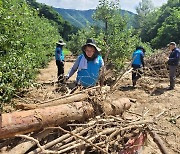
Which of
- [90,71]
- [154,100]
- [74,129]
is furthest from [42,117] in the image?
[154,100]

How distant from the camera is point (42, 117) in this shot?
2.79 meters

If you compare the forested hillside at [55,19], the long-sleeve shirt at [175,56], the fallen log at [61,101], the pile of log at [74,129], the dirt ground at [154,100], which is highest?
the forested hillside at [55,19]

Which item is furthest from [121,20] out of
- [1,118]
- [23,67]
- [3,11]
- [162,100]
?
[1,118]

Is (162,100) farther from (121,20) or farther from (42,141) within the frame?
(121,20)

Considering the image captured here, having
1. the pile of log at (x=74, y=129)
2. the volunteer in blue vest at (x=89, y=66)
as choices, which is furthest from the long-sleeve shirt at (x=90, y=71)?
the pile of log at (x=74, y=129)

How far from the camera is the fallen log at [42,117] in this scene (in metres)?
2.56

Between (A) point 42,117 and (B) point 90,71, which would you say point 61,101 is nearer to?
(A) point 42,117

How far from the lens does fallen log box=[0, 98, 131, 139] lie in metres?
2.56

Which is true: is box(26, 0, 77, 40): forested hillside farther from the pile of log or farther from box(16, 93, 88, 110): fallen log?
the pile of log

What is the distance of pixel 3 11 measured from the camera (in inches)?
188

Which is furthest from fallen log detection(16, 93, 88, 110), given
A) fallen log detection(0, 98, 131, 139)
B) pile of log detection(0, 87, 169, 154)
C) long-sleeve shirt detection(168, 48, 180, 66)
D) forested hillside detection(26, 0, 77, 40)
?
forested hillside detection(26, 0, 77, 40)

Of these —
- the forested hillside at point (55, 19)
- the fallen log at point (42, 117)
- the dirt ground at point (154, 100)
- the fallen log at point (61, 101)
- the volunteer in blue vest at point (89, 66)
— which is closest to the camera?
the fallen log at point (42, 117)

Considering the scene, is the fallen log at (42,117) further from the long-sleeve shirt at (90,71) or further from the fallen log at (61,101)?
the long-sleeve shirt at (90,71)

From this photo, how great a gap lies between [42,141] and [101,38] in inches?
386
